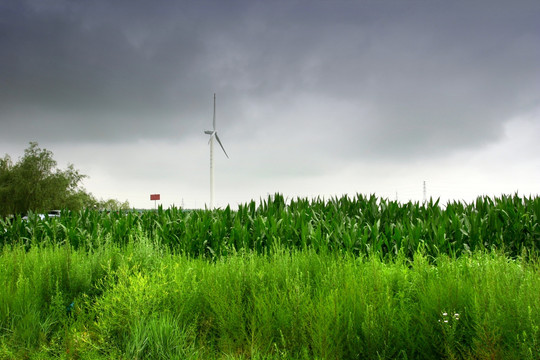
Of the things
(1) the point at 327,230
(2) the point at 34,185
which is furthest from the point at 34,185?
(1) the point at 327,230

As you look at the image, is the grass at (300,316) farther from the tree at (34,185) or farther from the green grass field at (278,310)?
the tree at (34,185)

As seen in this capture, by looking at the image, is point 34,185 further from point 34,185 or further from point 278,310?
point 278,310

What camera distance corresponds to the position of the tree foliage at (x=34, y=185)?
42031mm

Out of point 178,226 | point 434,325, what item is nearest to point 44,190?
point 178,226

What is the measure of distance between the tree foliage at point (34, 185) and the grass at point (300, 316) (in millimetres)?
42654

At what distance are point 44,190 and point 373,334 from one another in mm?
47383

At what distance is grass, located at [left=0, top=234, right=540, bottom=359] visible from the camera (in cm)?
344

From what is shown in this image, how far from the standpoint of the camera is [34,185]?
42875 millimetres

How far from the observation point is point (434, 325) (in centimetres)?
365

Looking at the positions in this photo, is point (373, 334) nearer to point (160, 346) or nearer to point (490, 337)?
point (490, 337)

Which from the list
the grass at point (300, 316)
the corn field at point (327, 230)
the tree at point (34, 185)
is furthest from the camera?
the tree at point (34, 185)

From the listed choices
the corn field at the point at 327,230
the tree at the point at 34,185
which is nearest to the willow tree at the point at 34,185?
the tree at the point at 34,185

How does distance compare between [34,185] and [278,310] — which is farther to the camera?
[34,185]

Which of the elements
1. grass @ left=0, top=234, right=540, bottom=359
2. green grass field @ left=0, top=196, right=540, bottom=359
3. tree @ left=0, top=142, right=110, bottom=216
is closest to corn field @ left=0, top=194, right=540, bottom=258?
green grass field @ left=0, top=196, right=540, bottom=359
